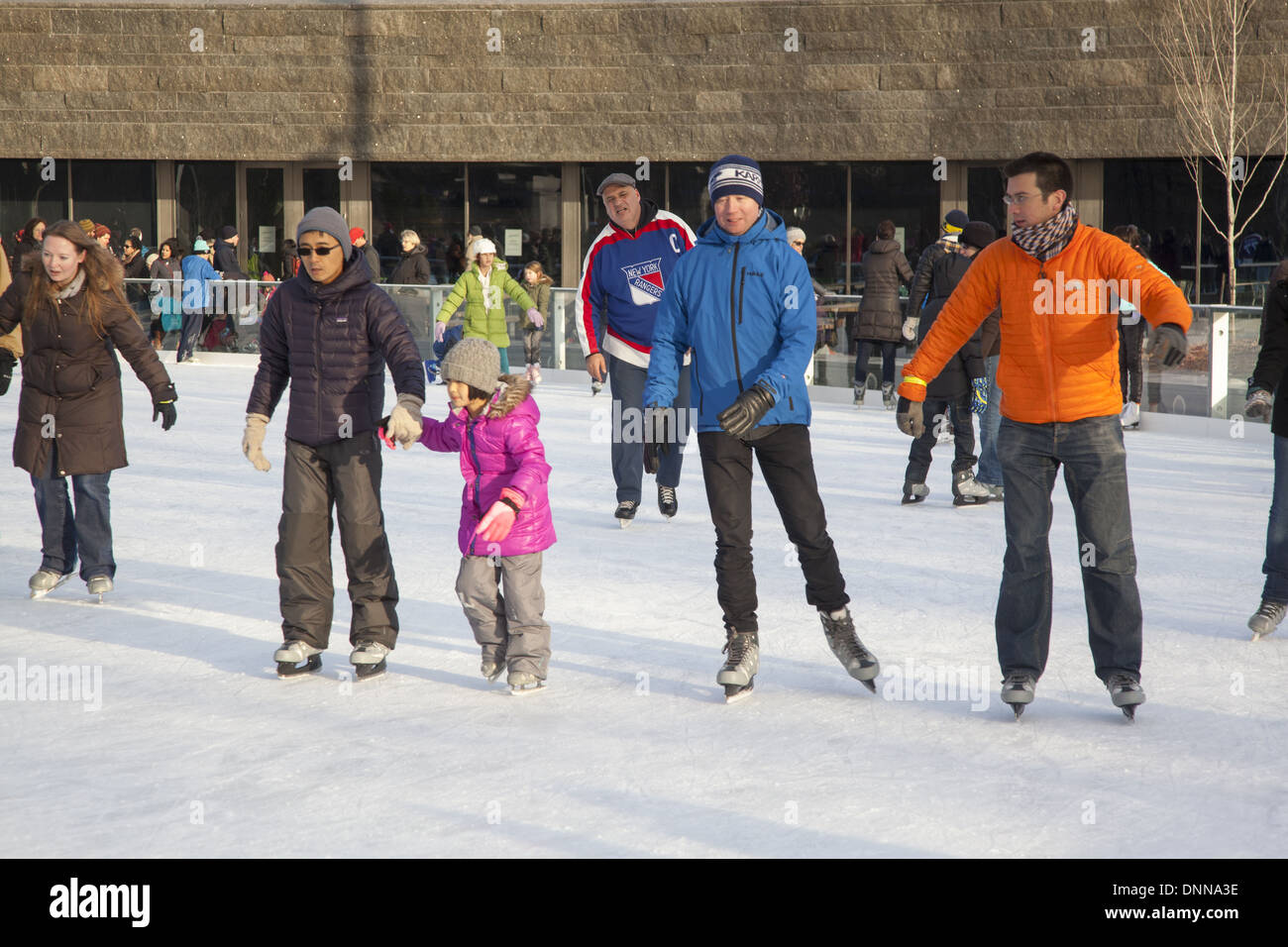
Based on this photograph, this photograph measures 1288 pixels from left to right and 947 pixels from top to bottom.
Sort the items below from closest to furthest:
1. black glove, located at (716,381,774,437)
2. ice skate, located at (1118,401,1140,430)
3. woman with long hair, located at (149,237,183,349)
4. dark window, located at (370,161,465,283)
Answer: black glove, located at (716,381,774,437)
ice skate, located at (1118,401,1140,430)
woman with long hair, located at (149,237,183,349)
dark window, located at (370,161,465,283)

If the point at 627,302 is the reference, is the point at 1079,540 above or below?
below

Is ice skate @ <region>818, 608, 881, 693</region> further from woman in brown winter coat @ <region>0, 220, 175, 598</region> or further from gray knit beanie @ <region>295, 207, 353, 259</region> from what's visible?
woman in brown winter coat @ <region>0, 220, 175, 598</region>

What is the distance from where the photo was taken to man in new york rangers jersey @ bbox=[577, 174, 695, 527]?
745 cm

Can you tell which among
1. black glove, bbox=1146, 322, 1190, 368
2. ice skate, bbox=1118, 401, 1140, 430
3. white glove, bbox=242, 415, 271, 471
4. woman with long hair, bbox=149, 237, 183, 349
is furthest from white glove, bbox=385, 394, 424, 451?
woman with long hair, bbox=149, 237, 183, 349

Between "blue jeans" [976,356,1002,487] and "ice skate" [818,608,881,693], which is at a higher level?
"blue jeans" [976,356,1002,487]

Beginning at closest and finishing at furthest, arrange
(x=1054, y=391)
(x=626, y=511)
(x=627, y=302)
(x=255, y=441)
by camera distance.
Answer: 1. (x=1054, y=391)
2. (x=255, y=441)
3. (x=627, y=302)
4. (x=626, y=511)

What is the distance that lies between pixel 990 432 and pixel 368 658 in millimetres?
4695

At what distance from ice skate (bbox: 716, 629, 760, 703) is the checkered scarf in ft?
4.63

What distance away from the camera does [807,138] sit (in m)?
21.5

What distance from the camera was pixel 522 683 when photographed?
4.64 m

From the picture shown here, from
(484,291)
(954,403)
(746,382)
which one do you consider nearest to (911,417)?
(746,382)

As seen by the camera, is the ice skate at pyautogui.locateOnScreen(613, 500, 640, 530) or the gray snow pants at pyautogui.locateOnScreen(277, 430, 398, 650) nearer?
the gray snow pants at pyautogui.locateOnScreen(277, 430, 398, 650)

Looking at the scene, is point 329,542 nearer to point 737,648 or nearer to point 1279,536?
point 737,648
